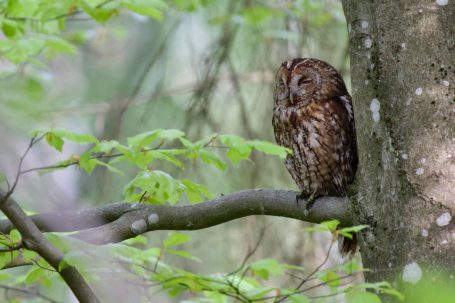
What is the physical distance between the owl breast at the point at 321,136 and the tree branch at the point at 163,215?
0.65 metres

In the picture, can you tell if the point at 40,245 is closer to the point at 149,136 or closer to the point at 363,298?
the point at 149,136

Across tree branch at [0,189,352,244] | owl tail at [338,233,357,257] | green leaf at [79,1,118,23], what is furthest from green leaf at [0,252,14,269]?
owl tail at [338,233,357,257]

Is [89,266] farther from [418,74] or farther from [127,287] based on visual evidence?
[418,74]

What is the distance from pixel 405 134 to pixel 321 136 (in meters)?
1.01

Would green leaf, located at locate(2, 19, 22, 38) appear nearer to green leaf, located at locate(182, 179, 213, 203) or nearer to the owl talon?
green leaf, located at locate(182, 179, 213, 203)

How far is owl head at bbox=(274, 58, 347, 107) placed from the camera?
12.3ft

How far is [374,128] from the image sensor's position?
2.71 m

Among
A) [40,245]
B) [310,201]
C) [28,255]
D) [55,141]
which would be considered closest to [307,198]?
[310,201]

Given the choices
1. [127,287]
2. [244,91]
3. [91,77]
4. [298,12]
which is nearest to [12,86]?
[91,77]

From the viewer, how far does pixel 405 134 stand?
103 inches

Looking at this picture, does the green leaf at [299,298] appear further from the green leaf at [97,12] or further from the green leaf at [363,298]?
the green leaf at [97,12]

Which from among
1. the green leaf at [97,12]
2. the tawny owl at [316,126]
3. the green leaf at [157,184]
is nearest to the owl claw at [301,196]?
the tawny owl at [316,126]

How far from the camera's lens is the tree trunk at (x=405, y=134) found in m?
2.51

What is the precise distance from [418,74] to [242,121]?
2355 mm
